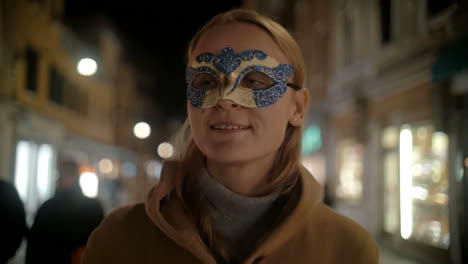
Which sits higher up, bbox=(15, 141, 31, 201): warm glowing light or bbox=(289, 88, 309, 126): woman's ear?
bbox=(289, 88, 309, 126): woman's ear

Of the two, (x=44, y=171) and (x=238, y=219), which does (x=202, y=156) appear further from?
(x=44, y=171)

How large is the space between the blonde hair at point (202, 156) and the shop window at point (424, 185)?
4.25 meters

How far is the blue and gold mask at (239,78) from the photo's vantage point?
1.43 metres

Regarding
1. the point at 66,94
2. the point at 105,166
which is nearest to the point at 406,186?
the point at 66,94

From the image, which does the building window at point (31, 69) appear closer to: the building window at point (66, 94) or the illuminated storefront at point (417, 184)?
the building window at point (66, 94)

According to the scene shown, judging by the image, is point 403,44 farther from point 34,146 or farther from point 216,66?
point 34,146

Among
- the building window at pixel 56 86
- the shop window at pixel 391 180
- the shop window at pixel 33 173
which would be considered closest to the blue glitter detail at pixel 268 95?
the shop window at pixel 391 180

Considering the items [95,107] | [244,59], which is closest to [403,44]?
[244,59]

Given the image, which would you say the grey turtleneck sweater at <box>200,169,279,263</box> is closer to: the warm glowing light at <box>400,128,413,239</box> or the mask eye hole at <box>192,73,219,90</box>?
the mask eye hole at <box>192,73,219,90</box>

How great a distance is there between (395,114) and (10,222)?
20.7ft

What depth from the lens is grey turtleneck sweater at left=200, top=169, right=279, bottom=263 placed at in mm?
1466

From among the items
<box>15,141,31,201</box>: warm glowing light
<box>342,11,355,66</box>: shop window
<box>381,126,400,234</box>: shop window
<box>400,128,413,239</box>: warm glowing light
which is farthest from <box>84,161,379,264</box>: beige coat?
<box>15,141,31,201</box>: warm glowing light

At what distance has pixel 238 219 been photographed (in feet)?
4.85

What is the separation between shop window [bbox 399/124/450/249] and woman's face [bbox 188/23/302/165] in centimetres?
441
